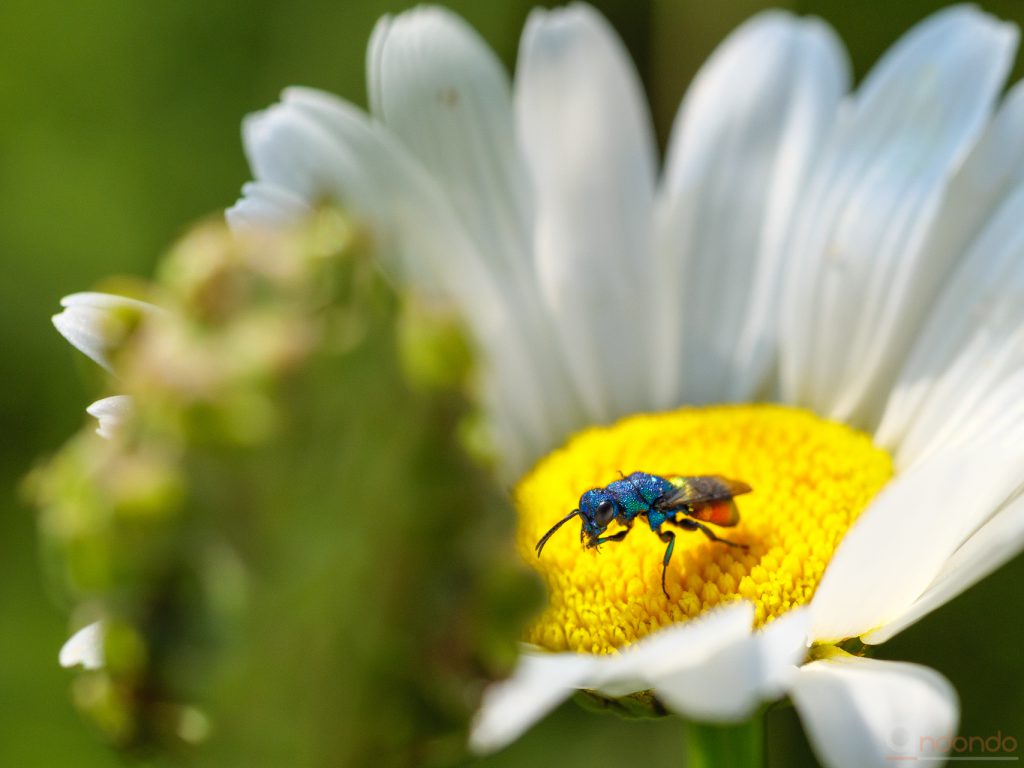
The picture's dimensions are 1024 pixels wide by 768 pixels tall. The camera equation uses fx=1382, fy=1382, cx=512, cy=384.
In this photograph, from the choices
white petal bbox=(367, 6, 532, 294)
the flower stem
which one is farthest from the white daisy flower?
the flower stem

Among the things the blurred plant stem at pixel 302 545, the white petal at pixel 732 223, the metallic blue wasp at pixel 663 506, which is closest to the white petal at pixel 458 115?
the white petal at pixel 732 223

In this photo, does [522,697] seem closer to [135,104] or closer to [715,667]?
[715,667]

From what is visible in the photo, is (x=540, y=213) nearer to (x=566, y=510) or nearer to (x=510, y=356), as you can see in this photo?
(x=510, y=356)

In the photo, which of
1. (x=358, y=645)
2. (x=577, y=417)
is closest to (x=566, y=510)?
(x=577, y=417)

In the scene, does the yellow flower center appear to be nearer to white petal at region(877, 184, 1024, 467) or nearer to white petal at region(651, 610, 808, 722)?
white petal at region(877, 184, 1024, 467)

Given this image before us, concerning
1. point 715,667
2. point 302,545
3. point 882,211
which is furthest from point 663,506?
point 302,545

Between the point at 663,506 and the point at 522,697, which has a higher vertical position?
the point at 663,506

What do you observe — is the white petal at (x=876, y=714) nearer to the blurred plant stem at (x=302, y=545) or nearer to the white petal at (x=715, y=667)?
the white petal at (x=715, y=667)
